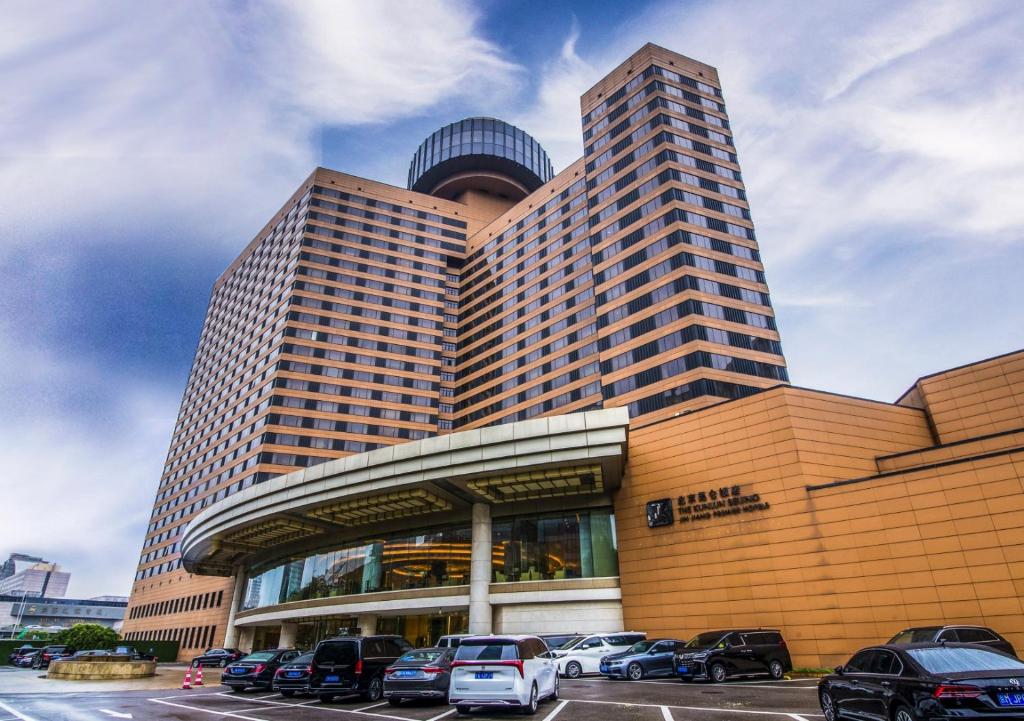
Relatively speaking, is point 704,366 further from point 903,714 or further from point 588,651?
point 903,714

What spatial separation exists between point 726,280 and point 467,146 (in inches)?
2512

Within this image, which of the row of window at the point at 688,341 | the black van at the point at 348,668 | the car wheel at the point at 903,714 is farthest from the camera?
the row of window at the point at 688,341

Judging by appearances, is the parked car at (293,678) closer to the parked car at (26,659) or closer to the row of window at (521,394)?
the parked car at (26,659)

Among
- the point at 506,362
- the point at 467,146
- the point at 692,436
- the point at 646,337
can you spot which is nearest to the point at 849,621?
the point at 692,436

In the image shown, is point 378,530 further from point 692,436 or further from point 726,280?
point 726,280

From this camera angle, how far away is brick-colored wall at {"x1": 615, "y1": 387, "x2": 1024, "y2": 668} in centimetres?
2089

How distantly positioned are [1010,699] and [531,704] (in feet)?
27.5

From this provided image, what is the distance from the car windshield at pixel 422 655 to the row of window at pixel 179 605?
62019 millimetres

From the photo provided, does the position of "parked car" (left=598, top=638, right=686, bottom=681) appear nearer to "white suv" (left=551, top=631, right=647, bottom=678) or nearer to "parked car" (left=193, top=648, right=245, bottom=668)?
"white suv" (left=551, top=631, right=647, bottom=678)

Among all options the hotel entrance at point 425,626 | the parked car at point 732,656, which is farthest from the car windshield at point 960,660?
the hotel entrance at point 425,626

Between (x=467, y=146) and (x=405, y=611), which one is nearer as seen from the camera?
(x=405, y=611)

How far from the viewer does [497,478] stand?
31.3m

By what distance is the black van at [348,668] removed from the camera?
1570 centimetres

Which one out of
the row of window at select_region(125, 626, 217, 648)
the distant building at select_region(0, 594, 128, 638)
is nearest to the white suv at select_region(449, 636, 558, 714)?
the row of window at select_region(125, 626, 217, 648)
